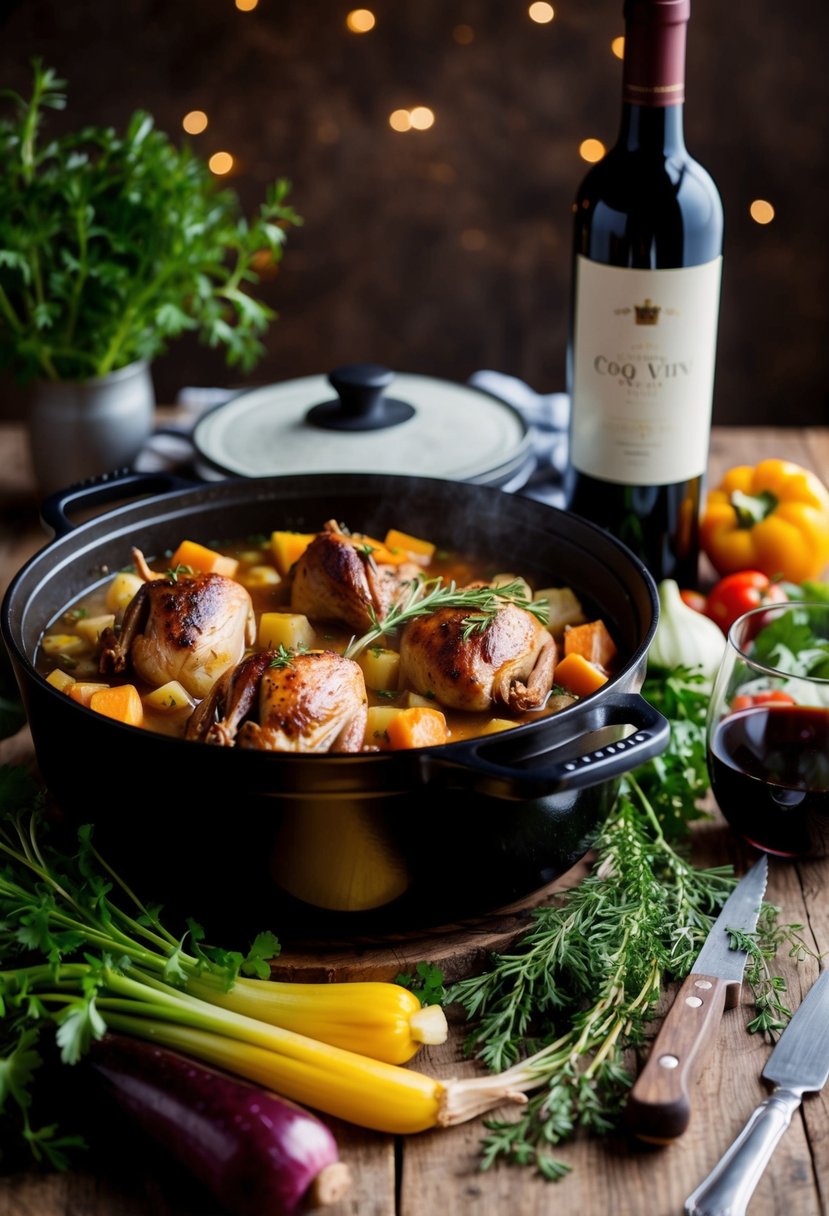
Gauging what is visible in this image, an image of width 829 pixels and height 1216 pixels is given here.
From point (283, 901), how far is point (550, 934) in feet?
1.36

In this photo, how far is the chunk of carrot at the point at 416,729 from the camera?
1.96 m

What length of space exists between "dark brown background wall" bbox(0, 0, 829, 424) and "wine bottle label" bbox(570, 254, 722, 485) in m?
2.60

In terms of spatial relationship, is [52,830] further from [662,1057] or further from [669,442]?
[669,442]

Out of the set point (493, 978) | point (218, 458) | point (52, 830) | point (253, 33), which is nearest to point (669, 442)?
point (218, 458)

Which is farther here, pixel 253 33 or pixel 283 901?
pixel 253 33

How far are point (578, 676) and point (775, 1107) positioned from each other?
2.47ft

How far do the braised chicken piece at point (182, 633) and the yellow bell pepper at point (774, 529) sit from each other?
4.82 feet

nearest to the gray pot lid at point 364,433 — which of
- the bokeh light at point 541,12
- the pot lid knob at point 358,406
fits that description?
the pot lid knob at point 358,406

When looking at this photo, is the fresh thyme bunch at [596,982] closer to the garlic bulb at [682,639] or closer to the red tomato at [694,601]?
the garlic bulb at [682,639]

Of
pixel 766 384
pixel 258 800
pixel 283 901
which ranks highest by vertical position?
pixel 258 800

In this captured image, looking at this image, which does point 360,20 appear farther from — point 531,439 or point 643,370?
point 643,370

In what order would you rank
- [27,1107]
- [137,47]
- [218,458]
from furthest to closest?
[137,47]
[218,458]
[27,1107]

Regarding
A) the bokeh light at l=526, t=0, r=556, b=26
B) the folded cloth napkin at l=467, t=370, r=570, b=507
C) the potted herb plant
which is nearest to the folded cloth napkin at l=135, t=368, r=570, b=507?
the folded cloth napkin at l=467, t=370, r=570, b=507

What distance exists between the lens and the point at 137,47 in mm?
4820
